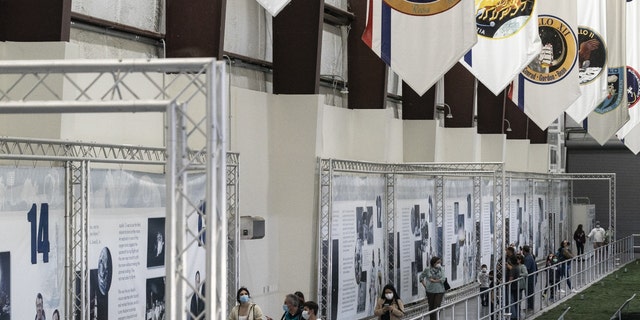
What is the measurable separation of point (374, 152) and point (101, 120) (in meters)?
11.5

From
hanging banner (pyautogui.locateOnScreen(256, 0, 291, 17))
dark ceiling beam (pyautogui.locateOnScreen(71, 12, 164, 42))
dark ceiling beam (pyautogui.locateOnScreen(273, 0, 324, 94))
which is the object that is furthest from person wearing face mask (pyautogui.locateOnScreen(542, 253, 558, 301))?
hanging banner (pyautogui.locateOnScreen(256, 0, 291, 17))

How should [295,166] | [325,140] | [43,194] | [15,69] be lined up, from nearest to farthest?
[15,69] < [43,194] < [295,166] < [325,140]

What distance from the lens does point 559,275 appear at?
33812mm

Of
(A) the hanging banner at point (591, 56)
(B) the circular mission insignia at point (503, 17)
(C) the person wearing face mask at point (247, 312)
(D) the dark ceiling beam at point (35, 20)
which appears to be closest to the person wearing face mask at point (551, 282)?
(A) the hanging banner at point (591, 56)

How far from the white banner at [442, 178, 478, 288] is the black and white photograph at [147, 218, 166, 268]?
17004mm

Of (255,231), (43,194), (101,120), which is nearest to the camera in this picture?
(43,194)

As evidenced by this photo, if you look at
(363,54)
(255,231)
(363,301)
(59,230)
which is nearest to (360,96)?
(363,54)

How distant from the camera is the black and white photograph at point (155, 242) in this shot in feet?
59.6

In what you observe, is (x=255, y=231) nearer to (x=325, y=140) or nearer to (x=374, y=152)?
(x=325, y=140)

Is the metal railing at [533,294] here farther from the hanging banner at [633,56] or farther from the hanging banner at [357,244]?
the hanging banner at [633,56]

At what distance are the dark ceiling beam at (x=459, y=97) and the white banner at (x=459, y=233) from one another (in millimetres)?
1988

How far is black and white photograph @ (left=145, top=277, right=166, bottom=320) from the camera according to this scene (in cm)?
1805


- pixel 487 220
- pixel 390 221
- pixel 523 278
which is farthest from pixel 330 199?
pixel 487 220

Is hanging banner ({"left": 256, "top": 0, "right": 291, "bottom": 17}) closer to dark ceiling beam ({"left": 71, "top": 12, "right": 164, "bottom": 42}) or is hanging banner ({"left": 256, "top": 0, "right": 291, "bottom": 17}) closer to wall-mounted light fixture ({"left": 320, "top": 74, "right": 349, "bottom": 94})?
dark ceiling beam ({"left": 71, "top": 12, "right": 164, "bottom": 42})
